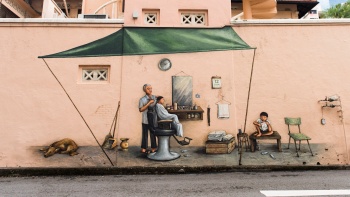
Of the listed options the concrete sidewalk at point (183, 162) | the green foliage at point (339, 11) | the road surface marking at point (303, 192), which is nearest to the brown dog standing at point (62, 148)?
the concrete sidewalk at point (183, 162)

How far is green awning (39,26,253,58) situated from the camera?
726 centimetres

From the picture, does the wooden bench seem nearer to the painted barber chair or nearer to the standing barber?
the painted barber chair

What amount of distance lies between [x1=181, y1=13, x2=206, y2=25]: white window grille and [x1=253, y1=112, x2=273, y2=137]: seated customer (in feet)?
12.2

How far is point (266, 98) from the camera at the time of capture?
7.20m

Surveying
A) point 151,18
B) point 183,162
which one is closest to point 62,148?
point 183,162

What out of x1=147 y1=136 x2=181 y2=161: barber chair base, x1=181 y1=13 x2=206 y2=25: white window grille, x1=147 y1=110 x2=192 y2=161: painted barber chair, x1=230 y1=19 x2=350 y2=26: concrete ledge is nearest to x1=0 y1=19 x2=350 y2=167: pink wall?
x1=230 y1=19 x2=350 y2=26: concrete ledge

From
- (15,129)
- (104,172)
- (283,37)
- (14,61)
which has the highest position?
(283,37)

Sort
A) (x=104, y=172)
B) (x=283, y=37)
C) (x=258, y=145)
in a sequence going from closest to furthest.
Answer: (x=104, y=172) < (x=258, y=145) < (x=283, y=37)

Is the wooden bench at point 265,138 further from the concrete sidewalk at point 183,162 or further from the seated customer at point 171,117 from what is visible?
the seated customer at point 171,117

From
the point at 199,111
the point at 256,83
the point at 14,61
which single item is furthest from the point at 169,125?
the point at 14,61

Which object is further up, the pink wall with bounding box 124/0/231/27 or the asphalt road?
the pink wall with bounding box 124/0/231/27

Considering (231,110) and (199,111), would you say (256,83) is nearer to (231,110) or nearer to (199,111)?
(231,110)

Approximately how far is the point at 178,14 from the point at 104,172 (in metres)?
5.53

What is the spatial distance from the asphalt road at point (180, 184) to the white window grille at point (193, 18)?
196 inches
